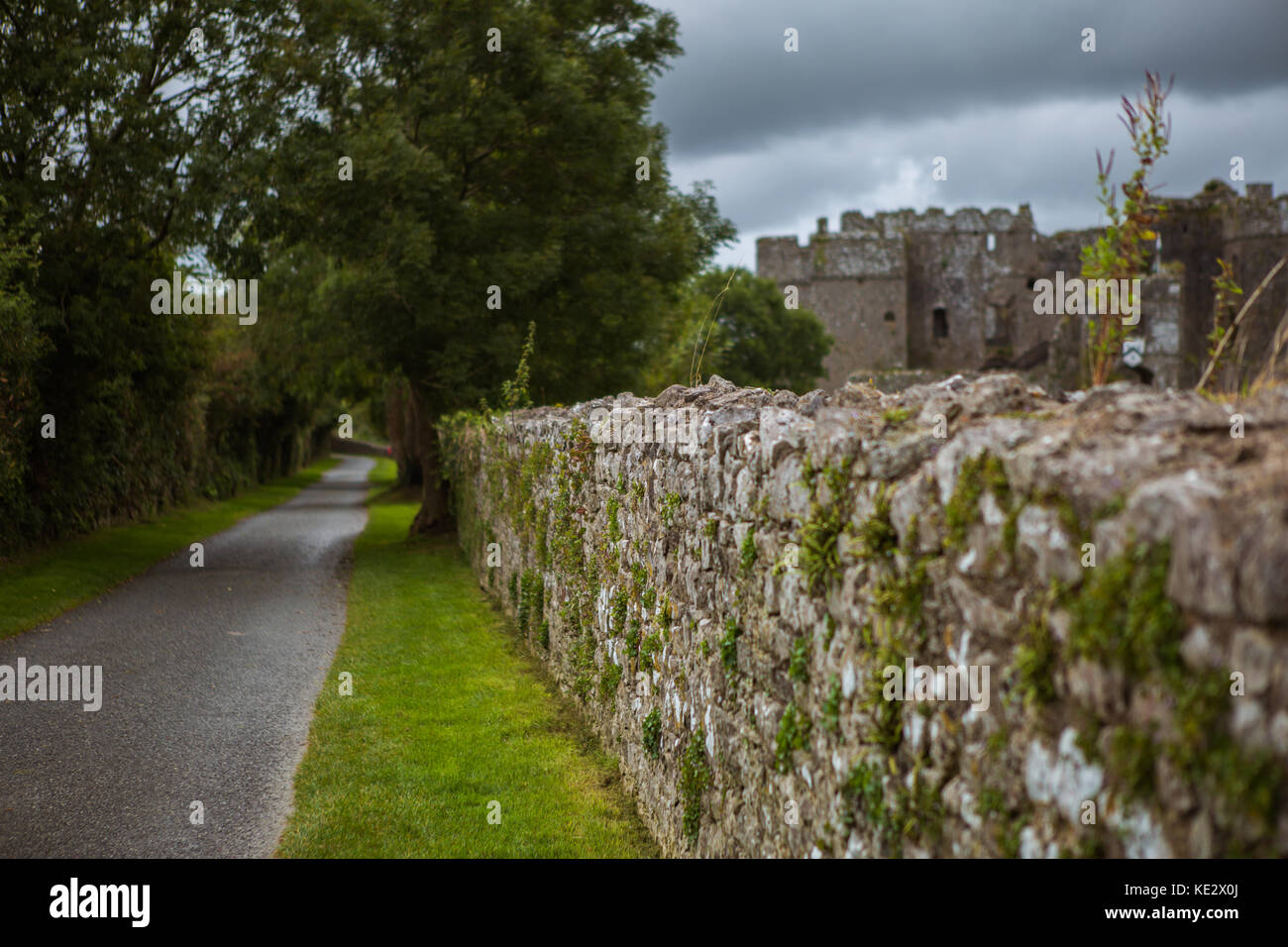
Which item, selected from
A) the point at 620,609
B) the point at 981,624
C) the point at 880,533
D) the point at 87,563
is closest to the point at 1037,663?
the point at 981,624

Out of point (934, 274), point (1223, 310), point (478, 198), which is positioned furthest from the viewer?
point (934, 274)

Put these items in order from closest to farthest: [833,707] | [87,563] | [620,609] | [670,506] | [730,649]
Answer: [833,707] → [730,649] → [670,506] → [620,609] → [87,563]

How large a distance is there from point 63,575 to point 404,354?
7396 mm

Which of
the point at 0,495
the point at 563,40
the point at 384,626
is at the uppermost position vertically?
the point at 563,40

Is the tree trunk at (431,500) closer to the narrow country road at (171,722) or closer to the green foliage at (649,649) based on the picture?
the narrow country road at (171,722)

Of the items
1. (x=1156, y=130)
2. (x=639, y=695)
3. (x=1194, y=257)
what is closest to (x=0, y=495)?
(x=639, y=695)

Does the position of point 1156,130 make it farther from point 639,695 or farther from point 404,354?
point 404,354

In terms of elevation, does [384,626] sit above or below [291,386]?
below

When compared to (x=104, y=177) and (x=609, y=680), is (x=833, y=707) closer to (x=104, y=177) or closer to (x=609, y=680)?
(x=609, y=680)

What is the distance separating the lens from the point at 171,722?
8461 mm

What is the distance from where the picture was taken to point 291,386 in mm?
30234

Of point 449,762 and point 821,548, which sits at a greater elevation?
point 821,548

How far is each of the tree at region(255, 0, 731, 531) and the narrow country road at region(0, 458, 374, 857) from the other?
18.5ft

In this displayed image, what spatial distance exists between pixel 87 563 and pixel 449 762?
12328 millimetres
